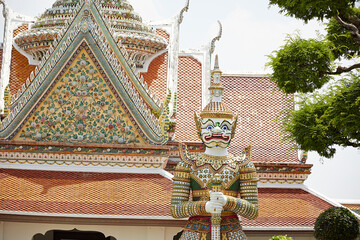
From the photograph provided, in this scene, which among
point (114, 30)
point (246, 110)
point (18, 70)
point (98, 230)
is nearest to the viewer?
point (98, 230)

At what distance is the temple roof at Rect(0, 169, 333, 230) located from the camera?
10375 millimetres

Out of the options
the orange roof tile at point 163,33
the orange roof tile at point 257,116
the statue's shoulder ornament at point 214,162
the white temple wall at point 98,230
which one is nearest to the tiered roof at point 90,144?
the white temple wall at point 98,230

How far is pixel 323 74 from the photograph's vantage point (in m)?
9.57

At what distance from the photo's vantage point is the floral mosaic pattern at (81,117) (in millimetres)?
11297

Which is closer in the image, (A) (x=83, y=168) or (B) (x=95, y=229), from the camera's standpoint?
(B) (x=95, y=229)

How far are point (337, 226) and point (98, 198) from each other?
3340 mm

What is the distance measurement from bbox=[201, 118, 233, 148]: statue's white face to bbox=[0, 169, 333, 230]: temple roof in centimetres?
172

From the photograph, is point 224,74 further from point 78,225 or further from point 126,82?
point 78,225

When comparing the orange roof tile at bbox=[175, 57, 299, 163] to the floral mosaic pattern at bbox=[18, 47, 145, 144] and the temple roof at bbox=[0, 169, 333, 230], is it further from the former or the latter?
the floral mosaic pattern at bbox=[18, 47, 145, 144]

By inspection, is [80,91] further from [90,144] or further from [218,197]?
[218,197]

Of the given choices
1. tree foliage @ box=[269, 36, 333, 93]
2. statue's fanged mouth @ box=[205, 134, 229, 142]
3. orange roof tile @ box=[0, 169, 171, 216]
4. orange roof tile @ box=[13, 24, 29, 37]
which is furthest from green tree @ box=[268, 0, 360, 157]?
orange roof tile @ box=[13, 24, 29, 37]

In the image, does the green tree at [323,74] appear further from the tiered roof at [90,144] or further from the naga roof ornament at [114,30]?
the naga roof ornament at [114,30]

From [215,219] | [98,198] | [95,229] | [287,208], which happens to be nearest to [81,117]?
[98,198]

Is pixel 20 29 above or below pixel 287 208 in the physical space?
above
